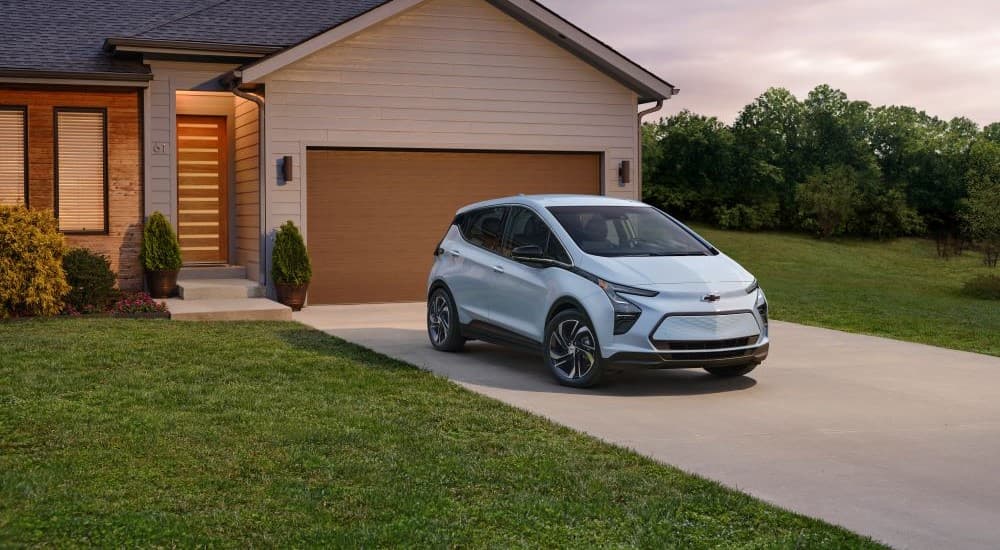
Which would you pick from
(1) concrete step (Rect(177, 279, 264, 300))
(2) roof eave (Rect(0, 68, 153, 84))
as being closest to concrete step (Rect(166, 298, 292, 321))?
(1) concrete step (Rect(177, 279, 264, 300))

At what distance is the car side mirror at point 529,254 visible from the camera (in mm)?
10031

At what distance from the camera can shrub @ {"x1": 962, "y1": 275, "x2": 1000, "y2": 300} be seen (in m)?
26.5

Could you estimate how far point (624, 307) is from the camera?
9.00 meters

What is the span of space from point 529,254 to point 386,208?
287 inches

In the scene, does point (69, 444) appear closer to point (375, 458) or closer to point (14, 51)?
point (375, 458)

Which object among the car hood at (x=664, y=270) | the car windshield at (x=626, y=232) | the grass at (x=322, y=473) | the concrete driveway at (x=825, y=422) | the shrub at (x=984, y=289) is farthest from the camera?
the shrub at (x=984, y=289)

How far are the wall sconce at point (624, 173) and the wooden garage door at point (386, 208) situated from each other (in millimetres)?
1600

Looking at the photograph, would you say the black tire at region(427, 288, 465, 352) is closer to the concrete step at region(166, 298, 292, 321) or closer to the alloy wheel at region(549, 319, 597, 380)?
the alloy wheel at region(549, 319, 597, 380)

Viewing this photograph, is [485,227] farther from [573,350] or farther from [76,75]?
[76,75]

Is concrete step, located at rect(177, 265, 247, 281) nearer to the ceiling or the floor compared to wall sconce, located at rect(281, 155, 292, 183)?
nearer to the floor

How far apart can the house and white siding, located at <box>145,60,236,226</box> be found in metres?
0.02

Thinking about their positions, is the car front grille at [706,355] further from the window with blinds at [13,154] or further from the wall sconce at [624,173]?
the window with blinds at [13,154]

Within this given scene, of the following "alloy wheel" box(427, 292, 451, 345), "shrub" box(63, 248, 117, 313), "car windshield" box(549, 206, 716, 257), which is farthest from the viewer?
"shrub" box(63, 248, 117, 313)

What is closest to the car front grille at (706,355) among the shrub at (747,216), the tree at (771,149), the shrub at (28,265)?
the shrub at (28,265)
